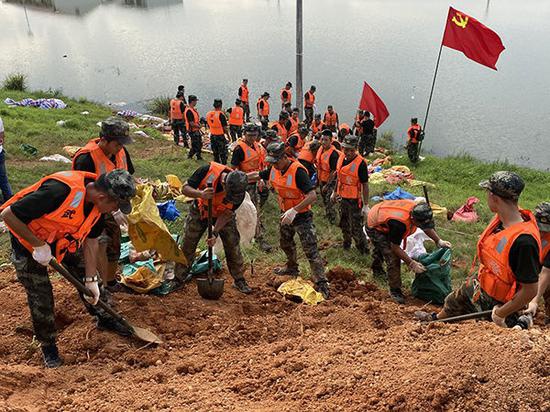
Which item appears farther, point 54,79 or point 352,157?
point 54,79

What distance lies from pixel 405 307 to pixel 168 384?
2897 mm

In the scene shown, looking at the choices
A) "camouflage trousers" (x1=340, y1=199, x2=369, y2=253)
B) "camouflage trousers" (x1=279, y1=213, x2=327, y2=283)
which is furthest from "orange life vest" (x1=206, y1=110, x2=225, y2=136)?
"camouflage trousers" (x1=279, y1=213, x2=327, y2=283)

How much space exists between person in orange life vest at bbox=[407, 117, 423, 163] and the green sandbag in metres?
8.43

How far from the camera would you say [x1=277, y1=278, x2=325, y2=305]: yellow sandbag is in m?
5.36

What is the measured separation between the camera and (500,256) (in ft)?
11.7

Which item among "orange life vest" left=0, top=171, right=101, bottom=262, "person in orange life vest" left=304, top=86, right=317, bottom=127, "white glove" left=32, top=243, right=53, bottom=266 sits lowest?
"person in orange life vest" left=304, top=86, right=317, bottom=127

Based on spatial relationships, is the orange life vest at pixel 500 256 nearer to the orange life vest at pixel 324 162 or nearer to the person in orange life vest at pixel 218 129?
the orange life vest at pixel 324 162

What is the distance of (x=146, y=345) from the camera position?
4.23 m

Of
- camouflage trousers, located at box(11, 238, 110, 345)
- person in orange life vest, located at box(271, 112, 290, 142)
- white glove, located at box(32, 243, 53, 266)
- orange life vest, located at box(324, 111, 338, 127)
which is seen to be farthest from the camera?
orange life vest, located at box(324, 111, 338, 127)

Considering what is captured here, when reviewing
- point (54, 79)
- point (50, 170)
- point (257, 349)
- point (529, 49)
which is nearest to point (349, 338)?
point (257, 349)

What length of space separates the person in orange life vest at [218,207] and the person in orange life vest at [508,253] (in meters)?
2.25

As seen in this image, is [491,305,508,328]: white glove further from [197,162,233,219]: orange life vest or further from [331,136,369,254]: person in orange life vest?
[331,136,369,254]: person in orange life vest

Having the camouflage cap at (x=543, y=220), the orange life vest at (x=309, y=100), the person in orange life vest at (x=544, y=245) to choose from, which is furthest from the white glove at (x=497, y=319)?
the orange life vest at (x=309, y=100)

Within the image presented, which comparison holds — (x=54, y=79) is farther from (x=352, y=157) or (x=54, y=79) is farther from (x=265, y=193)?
(x=352, y=157)
